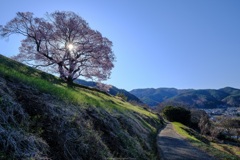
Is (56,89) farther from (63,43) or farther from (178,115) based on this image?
(178,115)

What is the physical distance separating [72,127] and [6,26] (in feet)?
117

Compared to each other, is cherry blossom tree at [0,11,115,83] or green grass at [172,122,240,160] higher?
cherry blossom tree at [0,11,115,83]

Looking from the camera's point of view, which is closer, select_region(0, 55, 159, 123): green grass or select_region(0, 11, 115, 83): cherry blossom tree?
select_region(0, 55, 159, 123): green grass

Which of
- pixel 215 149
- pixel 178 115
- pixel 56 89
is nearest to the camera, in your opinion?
pixel 56 89

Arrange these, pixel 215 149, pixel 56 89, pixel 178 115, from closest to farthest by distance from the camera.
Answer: pixel 56 89, pixel 215 149, pixel 178 115

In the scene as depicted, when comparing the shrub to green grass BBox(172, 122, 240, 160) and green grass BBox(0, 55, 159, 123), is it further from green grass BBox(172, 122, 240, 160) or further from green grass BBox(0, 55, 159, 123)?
green grass BBox(0, 55, 159, 123)

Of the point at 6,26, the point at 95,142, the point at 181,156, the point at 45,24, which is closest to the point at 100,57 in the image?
the point at 45,24

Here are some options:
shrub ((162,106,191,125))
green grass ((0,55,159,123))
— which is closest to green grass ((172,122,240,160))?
green grass ((0,55,159,123))

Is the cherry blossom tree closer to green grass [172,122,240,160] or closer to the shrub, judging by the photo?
green grass [172,122,240,160]

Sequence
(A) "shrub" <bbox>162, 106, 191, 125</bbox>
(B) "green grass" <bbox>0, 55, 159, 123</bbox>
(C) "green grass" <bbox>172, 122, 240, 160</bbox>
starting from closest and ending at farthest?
1. (B) "green grass" <bbox>0, 55, 159, 123</bbox>
2. (C) "green grass" <bbox>172, 122, 240, 160</bbox>
3. (A) "shrub" <bbox>162, 106, 191, 125</bbox>

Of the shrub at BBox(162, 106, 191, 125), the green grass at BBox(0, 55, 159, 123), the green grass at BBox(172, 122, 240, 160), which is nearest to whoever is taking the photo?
the green grass at BBox(0, 55, 159, 123)

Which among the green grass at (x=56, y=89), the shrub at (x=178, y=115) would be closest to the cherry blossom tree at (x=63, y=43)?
the green grass at (x=56, y=89)

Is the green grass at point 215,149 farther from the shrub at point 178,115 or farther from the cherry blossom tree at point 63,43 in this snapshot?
the shrub at point 178,115

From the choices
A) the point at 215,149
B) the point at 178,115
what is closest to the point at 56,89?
the point at 215,149
